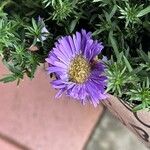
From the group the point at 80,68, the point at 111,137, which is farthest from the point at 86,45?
the point at 111,137

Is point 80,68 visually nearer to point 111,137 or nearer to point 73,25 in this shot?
point 73,25

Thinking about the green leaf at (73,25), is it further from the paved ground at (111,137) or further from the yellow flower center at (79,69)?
the paved ground at (111,137)

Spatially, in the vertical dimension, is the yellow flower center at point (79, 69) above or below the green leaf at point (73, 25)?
below

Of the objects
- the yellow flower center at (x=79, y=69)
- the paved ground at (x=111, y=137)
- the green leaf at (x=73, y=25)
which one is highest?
the green leaf at (x=73, y=25)

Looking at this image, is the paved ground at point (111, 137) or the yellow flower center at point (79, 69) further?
the paved ground at point (111, 137)

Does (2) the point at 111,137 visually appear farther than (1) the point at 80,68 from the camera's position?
Yes

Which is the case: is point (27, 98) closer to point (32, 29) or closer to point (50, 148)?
point (50, 148)

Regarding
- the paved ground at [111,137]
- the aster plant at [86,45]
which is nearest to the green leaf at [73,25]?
the aster plant at [86,45]

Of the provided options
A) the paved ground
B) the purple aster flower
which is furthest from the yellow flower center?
the paved ground

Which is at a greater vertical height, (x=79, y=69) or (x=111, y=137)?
(x=79, y=69)
